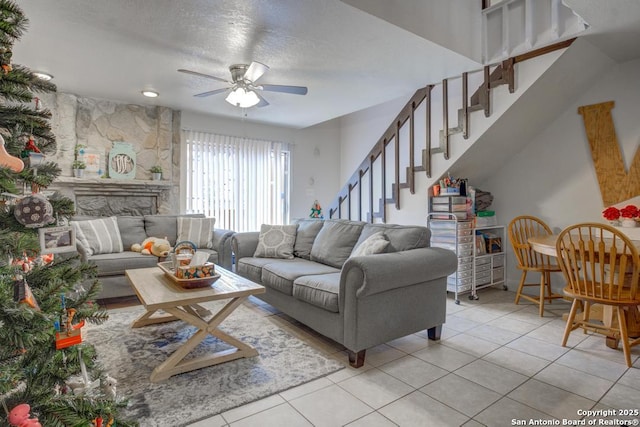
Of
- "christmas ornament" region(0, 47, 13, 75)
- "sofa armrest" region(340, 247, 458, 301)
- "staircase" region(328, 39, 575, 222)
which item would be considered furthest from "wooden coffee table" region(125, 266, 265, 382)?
"staircase" region(328, 39, 575, 222)

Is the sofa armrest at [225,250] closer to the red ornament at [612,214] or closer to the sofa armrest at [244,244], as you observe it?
the sofa armrest at [244,244]

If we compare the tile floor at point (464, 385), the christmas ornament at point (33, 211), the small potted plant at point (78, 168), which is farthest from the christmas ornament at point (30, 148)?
the small potted plant at point (78, 168)

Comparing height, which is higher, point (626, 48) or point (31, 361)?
point (626, 48)

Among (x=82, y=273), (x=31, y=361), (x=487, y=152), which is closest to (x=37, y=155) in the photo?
(x=82, y=273)

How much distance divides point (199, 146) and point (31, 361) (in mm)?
4379

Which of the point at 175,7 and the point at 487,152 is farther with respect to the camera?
the point at 487,152

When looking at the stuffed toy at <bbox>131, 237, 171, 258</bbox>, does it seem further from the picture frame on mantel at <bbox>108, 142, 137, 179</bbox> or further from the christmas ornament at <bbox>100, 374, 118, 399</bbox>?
the christmas ornament at <bbox>100, 374, 118, 399</bbox>

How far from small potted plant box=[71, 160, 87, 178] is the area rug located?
2.11 metres

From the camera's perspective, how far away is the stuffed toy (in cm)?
372

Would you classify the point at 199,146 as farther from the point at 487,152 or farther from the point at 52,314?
the point at 52,314

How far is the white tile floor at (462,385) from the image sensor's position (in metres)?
1.74

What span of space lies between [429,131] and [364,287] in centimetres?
250

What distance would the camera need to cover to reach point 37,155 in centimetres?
110

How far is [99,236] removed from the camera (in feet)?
12.2
